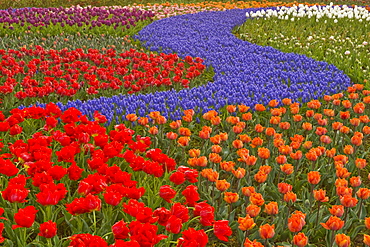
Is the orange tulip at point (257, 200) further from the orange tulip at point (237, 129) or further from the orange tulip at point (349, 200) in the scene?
the orange tulip at point (237, 129)

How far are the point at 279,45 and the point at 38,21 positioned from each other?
724cm

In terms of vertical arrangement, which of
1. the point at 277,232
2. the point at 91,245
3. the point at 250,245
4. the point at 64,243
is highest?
the point at 91,245

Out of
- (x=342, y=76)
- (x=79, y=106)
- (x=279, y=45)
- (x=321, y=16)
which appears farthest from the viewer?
(x=321, y=16)

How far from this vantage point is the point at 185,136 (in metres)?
4.16

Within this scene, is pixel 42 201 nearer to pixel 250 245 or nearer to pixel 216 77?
pixel 250 245

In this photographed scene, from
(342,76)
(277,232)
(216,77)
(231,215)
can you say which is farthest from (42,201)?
(342,76)

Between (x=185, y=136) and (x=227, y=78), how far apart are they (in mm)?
3320

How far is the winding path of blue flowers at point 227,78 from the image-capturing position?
5.70m

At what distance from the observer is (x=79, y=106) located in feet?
18.6

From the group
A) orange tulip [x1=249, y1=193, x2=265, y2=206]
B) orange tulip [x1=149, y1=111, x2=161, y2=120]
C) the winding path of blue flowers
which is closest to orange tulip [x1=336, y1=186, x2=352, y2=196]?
orange tulip [x1=249, y1=193, x2=265, y2=206]

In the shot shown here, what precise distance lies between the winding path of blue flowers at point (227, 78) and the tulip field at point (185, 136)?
0.04 metres

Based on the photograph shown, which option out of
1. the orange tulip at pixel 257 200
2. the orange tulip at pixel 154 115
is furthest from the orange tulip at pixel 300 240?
the orange tulip at pixel 154 115

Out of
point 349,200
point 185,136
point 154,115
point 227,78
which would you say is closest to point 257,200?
point 349,200

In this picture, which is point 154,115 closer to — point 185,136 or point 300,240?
point 185,136
